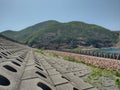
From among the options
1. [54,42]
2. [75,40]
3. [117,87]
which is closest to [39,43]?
[54,42]

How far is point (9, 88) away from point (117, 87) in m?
4.44

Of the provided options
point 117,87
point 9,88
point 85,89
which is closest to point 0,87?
point 9,88

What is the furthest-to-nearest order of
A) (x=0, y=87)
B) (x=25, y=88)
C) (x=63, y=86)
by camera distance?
(x=63, y=86) → (x=25, y=88) → (x=0, y=87)

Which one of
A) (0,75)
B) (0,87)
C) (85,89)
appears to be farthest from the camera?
(85,89)

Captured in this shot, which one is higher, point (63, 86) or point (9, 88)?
point (9, 88)

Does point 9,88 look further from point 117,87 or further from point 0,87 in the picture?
point 117,87

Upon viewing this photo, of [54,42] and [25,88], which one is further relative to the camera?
[54,42]

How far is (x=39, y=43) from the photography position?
17650cm

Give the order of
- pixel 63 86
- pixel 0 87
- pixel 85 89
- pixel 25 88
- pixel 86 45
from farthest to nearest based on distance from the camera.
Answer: pixel 86 45, pixel 85 89, pixel 63 86, pixel 25 88, pixel 0 87

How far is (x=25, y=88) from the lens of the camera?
3.55 m

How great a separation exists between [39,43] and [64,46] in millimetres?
22448

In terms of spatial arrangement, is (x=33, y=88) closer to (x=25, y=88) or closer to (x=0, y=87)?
(x=25, y=88)

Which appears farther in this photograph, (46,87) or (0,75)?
(46,87)

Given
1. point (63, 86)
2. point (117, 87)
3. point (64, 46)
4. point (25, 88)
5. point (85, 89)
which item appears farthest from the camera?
point (64, 46)
